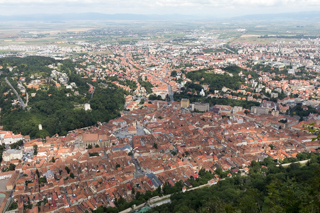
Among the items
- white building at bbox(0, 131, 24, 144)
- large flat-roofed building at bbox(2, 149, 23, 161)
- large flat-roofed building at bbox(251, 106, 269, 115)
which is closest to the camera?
large flat-roofed building at bbox(2, 149, 23, 161)

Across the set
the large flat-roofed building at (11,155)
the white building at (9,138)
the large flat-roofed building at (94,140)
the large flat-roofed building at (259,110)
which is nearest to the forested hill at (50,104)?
the white building at (9,138)

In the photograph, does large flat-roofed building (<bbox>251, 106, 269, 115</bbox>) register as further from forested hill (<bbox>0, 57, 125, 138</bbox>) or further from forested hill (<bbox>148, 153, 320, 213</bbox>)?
forested hill (<bbox>0, 57, 125, 138</bbox>)

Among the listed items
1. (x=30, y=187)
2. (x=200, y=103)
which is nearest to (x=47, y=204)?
(x=30, y=187)

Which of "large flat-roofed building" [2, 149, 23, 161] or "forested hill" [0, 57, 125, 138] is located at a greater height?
"forested hill" [0, 57, 125, 138]

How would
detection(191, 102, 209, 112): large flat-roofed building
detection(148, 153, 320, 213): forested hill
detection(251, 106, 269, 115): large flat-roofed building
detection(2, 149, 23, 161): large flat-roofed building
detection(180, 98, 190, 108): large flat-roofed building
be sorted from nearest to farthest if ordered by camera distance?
detection(148, 153, 320, 213): forested hill
detection(2, 149, 23, 161): large flat-roofed building
detection(251, 106, 269, 115): large flat-roofed building
detection(191, 102, 209, 112): large flat-roofed building
detection(180, 98, 190, 108): large flat-roofed building

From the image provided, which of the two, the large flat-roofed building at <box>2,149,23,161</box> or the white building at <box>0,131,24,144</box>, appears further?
the white building at <box>0,131,24,144</box>

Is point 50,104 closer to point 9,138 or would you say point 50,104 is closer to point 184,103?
point 9,138

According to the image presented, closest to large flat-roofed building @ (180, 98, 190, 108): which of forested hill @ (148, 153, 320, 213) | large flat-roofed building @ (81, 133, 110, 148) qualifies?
large flat-roofed building @ (81, 133, 110, 148)
